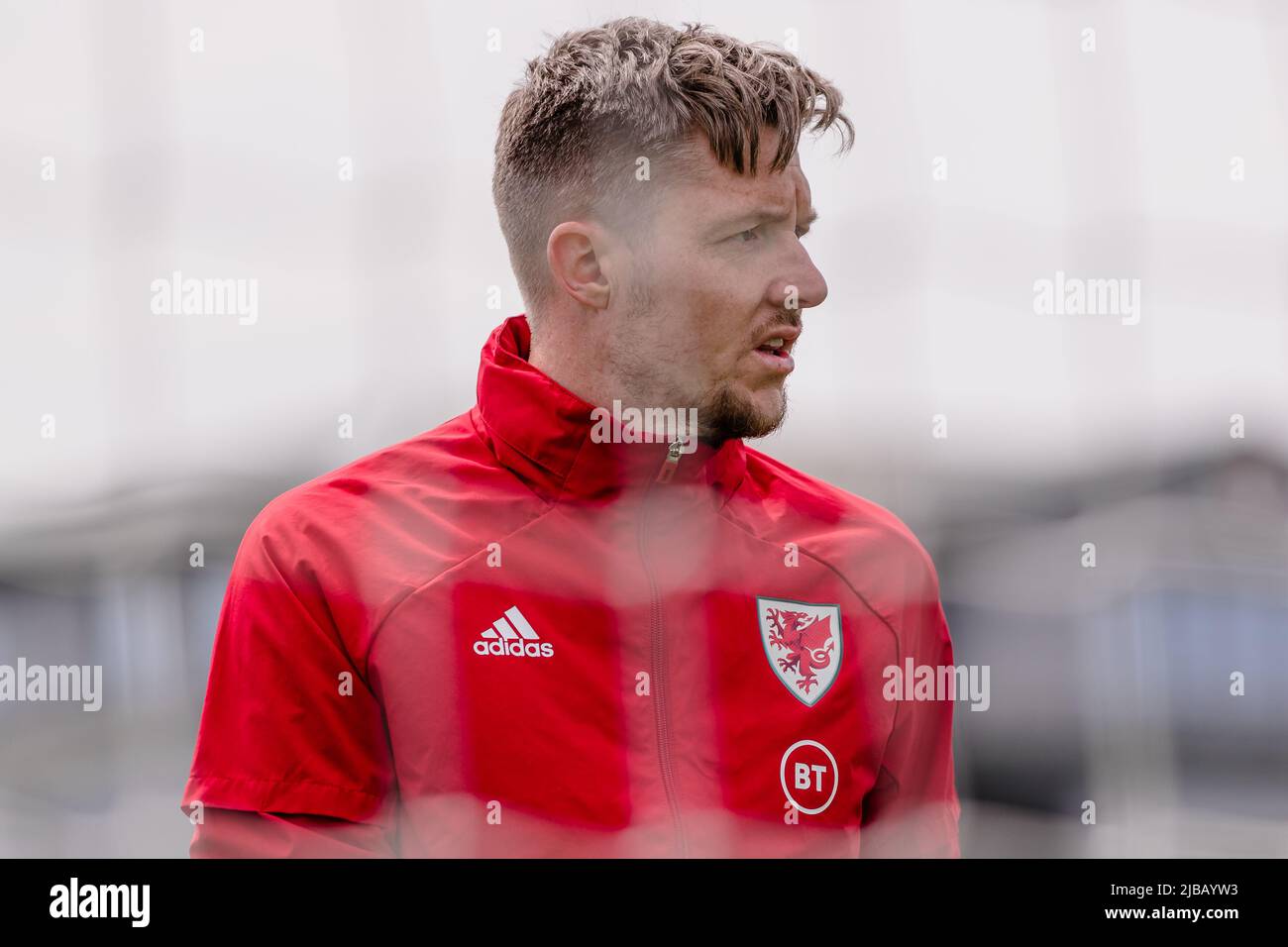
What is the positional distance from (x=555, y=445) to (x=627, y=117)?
1.26ft

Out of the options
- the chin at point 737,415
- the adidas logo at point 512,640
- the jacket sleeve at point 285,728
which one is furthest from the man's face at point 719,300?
the jacket sleeve at point 285,728

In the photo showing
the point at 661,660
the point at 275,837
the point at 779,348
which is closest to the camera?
the point at 275,837

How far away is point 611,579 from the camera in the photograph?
1284 mm

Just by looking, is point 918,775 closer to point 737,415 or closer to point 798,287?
point 737,415

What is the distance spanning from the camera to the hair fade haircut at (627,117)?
4.41 feet

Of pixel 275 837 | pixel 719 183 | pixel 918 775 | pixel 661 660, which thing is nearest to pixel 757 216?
pixel 719 183

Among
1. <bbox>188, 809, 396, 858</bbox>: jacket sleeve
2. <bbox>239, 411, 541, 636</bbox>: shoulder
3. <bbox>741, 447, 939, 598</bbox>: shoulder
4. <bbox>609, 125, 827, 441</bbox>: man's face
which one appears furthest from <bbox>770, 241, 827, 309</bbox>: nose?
<bbox>188, 809, 396, 858</bbox>: jacket sleeve

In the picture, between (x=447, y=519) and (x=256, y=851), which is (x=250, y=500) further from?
(x=256, y=851)

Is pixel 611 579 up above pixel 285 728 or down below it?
above

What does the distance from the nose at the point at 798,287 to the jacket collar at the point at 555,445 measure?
0.61ft

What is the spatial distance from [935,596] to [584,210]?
628 millimetres

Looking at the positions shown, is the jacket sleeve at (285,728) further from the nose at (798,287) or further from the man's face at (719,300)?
the nose at (798,287)
